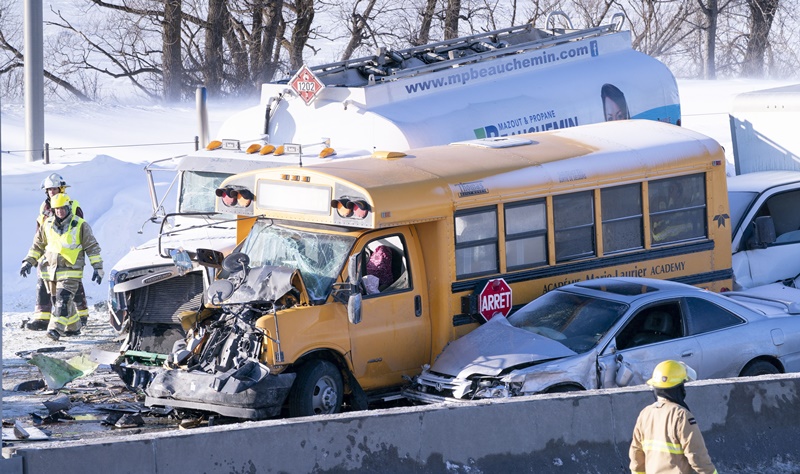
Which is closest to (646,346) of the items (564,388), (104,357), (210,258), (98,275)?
(564,388)

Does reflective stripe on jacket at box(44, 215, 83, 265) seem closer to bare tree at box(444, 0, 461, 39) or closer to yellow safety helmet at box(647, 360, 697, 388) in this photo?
yellow safety helmet at box(647, 360, 697, 388)

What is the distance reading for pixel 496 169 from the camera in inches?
431

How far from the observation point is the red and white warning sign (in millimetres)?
14375

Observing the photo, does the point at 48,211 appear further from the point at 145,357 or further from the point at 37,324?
the point at 145,357

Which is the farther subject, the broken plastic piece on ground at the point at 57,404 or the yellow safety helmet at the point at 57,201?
the yellow safety helmet at the point at 57,201

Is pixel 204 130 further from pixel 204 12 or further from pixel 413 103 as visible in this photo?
pixel 204 12

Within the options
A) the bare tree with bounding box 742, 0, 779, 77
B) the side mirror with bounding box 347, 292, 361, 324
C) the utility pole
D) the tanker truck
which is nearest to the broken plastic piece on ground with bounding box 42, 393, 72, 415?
the tanker truck

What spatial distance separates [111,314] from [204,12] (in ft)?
85.5

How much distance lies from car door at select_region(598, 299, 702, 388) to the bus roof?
168 cm

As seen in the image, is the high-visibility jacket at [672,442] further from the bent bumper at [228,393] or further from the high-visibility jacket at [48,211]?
the high-visibility jacket at [48,211]

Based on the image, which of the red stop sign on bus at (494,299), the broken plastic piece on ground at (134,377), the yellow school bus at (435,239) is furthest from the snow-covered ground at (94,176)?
the red stop sign on bus at (494,299)

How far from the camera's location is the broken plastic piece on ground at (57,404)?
10609 millimetres

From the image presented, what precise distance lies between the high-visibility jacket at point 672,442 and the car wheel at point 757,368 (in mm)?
4284

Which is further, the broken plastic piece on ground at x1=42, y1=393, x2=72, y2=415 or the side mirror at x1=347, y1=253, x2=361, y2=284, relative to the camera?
the broken plastic piece on ground at x1=42, y1=393, x2=72, y2=415
